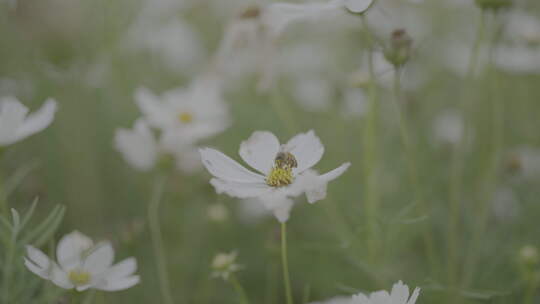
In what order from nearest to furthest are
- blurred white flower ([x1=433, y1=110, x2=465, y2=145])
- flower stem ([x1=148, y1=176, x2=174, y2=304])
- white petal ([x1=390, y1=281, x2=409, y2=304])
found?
white petal ([x1=390, y1=281, x2=409, y2=304]) → flower stem ([x1=148, y1=176, x2=174, y2=304]) → blurred white flower ([x1=433, y1=110, x2=465, y2=145])

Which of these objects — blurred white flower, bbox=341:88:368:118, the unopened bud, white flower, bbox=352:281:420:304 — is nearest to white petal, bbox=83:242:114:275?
white flower, bbox=352:281:420:304

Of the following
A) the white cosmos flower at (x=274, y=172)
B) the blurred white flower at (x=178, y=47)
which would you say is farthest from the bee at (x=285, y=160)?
the blurred white flower at (x=178, y=47)

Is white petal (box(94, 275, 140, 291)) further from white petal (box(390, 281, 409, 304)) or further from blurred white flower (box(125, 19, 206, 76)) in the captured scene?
blurred white flower (box(125, 19, 206, 76))

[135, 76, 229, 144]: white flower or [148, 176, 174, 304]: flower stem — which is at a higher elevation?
[135, 76, 229, 144]: white flower

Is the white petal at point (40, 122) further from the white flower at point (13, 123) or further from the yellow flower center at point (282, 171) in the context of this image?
the yellow flower center at point (282, 171)

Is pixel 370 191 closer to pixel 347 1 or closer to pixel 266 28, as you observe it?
pixel 347 1

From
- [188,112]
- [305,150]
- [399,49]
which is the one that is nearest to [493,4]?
[399,49]
